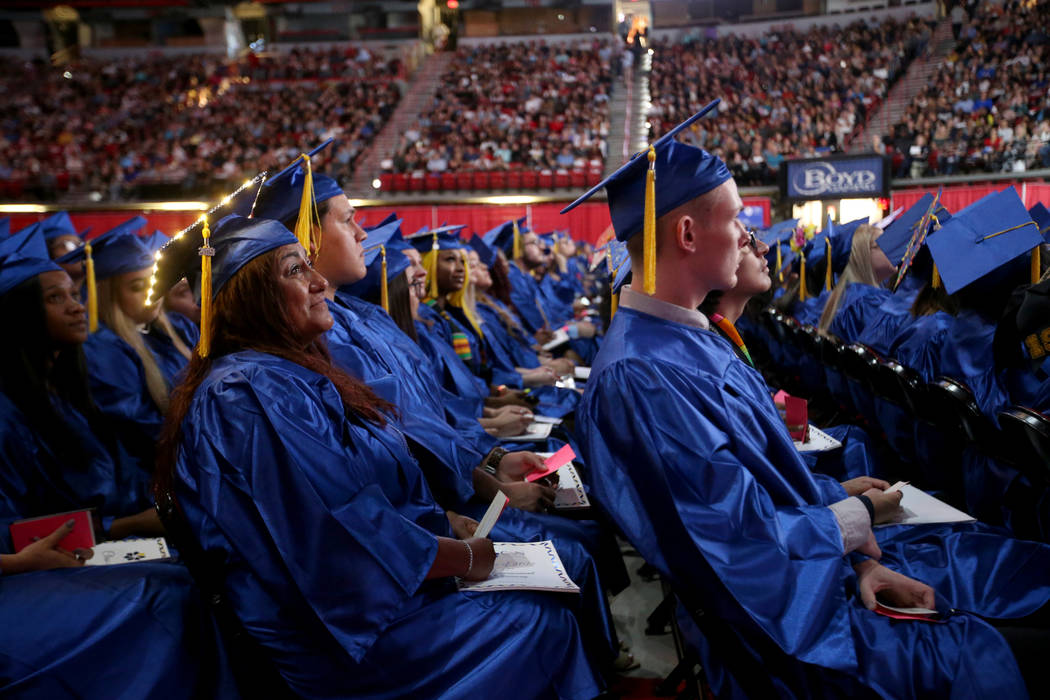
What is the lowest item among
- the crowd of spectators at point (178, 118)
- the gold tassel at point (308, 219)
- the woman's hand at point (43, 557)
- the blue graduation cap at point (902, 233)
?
the woman's hand at point (43, 557)

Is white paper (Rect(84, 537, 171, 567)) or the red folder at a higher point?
the red folder

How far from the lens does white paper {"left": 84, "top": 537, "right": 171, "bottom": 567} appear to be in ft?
7.02

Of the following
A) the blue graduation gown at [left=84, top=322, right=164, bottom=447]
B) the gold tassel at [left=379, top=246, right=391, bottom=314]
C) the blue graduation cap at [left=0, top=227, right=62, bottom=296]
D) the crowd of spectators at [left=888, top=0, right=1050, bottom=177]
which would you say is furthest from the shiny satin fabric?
the crowd of spectators at [left=888, top=0, right=1050, bottom=177]

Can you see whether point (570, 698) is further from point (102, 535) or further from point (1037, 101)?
point (1037, 101)

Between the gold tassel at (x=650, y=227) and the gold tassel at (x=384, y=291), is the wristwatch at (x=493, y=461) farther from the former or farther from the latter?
the gold tassel at (x=650, y=227)

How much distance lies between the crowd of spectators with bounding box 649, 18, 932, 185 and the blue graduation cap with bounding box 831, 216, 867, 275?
1084 cm

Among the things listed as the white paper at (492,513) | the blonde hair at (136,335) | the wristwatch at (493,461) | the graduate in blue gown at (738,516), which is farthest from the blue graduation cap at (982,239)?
the blonde hair at (136,335)

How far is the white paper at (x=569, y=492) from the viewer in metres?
2.53

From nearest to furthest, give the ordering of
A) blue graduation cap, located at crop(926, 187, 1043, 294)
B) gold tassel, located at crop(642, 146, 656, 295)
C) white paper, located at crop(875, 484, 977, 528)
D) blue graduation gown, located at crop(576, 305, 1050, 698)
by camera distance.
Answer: blue graduation gown, located at crop(576, 305, 1050, 698)
gold tassel, located at crop(642, 146, 656, 295)
white paper, located at crop(875, 484, 977, 528)
blue graduation cap, located at crop(926, 187, 1043, 294)

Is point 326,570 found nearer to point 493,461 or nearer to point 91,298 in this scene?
point 493,461

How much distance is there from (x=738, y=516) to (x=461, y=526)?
2.99 ft

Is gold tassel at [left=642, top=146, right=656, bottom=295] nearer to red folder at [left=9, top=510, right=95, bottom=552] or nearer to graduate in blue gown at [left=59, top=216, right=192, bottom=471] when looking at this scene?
red folder at [left=9, top=510, right=95, bottom=552]

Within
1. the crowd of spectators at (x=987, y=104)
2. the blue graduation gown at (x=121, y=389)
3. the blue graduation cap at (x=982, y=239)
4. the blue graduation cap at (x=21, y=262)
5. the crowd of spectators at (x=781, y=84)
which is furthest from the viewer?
the crowd of spectators at (x=781, y=84)

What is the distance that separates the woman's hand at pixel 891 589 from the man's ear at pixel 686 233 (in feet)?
2.51
